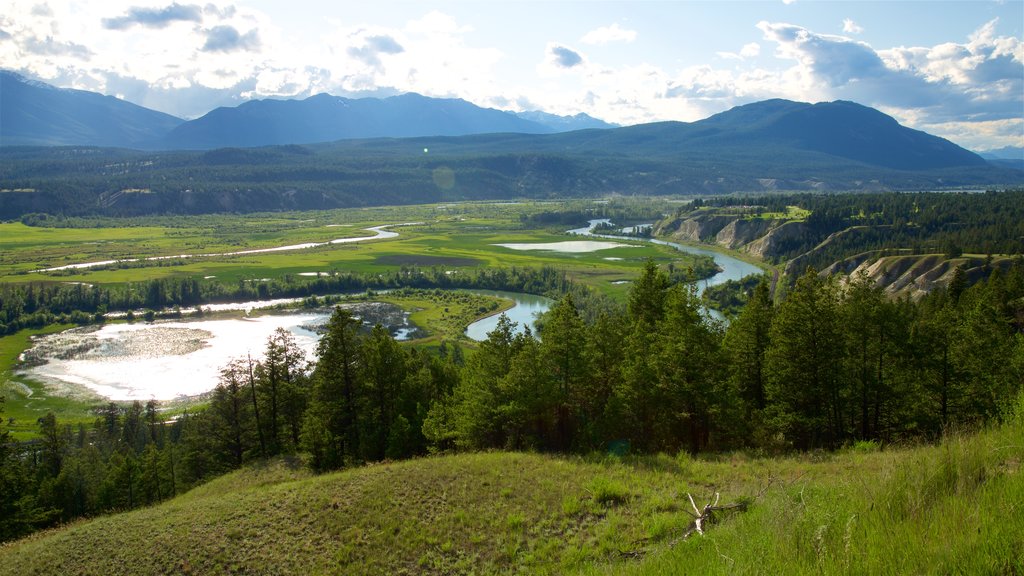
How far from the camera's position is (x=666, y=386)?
2594 centimetres

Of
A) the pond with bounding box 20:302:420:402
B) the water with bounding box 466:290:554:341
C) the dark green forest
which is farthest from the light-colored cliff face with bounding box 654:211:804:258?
the dark green forest

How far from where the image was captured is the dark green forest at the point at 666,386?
86.5 ft

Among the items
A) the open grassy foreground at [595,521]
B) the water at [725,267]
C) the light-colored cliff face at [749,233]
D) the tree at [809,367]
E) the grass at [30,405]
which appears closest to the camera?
the open grassy foreground at [595,521]

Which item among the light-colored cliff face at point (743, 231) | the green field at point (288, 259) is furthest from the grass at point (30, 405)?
the light-colored cliff face at point (743, 231)

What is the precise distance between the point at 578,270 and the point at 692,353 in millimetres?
118657

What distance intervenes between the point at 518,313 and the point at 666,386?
8370 centimetres

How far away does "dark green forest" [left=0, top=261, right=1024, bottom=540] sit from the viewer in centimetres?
2638

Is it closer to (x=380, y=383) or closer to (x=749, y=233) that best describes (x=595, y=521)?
(x=380, y=383)

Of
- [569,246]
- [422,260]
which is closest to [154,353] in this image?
[422,260]

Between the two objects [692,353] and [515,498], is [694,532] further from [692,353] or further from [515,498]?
[692,353]

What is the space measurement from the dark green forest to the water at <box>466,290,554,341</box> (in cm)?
4999

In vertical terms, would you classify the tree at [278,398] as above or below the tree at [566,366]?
below

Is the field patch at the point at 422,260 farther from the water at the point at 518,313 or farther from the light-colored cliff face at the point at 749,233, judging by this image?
the light-colored cliff face at the point at 749,233

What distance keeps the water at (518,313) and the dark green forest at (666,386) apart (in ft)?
164
